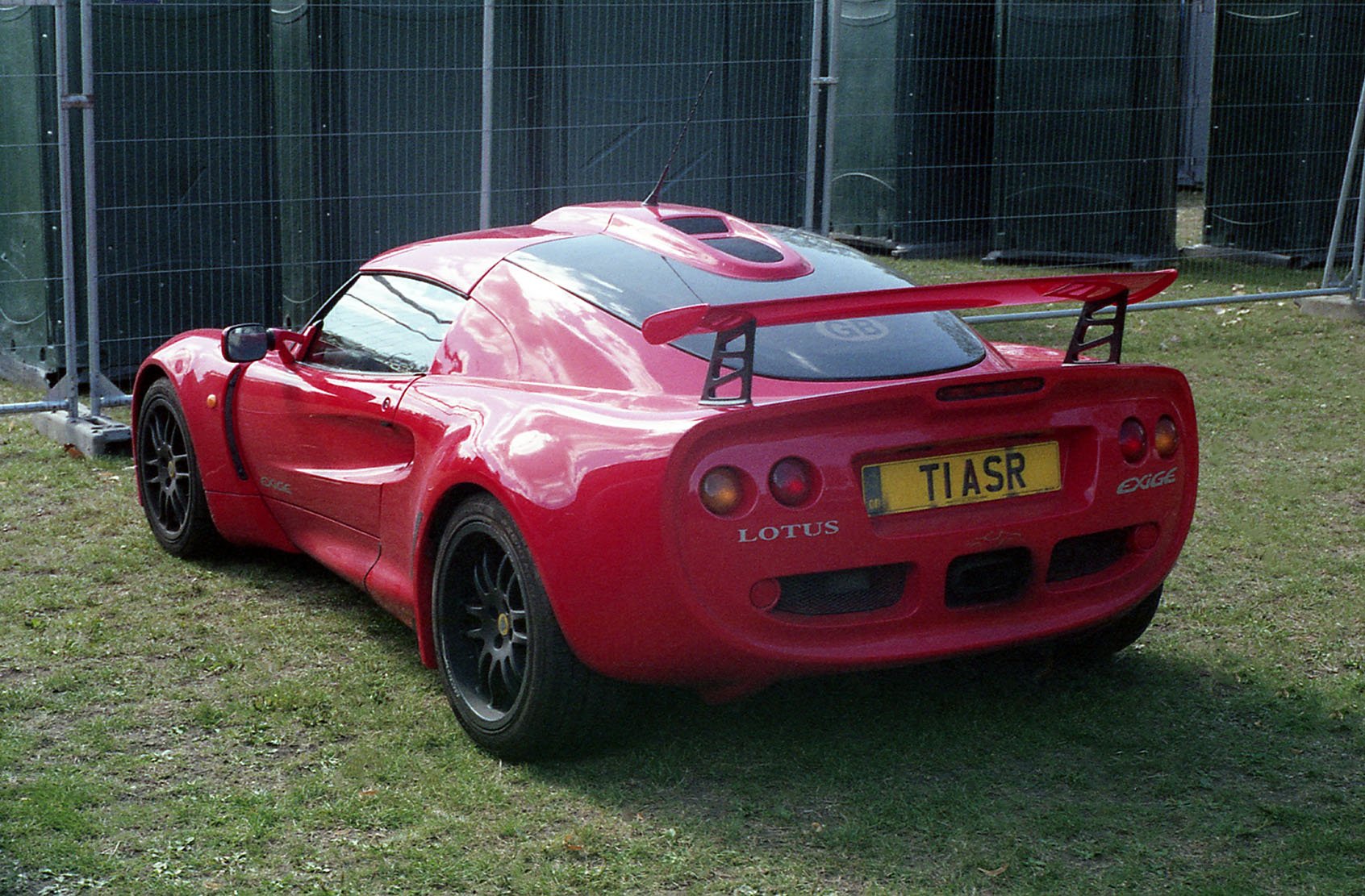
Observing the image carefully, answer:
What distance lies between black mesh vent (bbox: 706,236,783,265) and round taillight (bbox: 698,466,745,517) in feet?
3.42

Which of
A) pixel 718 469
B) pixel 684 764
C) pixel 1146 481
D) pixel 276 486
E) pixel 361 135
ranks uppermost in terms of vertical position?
pixel 361 135

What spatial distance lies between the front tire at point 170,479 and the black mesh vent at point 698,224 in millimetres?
2034

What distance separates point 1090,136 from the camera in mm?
12812

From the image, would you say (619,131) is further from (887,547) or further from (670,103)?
(887,547)

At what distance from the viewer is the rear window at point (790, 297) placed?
12.9ft

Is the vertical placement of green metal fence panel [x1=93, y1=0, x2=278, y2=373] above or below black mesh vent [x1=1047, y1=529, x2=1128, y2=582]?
above

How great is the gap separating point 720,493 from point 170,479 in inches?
A: 118

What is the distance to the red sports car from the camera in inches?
137

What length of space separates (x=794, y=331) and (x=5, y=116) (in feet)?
21.8

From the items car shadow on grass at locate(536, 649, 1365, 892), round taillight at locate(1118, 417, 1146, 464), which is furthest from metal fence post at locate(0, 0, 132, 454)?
round taillight at locate(1118, 417, 1146, 464)

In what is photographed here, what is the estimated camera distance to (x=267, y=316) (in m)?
9.66

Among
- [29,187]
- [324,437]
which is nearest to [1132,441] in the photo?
→ [324,437]

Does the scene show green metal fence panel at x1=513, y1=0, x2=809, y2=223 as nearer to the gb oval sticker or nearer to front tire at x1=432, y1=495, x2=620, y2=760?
the gb oval sticker

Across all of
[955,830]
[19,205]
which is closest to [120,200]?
[19,205]
